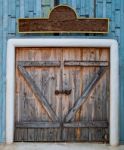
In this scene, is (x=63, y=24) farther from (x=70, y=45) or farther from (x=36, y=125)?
(x=36, y=125)

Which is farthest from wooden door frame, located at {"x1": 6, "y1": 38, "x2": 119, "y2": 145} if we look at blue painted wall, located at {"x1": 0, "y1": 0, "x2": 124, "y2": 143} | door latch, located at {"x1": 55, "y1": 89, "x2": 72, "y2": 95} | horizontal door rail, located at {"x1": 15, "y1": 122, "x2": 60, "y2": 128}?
door latch, located at {"x1": 55, "y1": 89, "x2": 72, "y2": 95}

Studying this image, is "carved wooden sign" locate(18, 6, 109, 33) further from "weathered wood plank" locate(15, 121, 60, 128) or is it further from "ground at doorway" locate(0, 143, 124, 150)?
"ground at doorway" locate(0, 143, 124, 150)

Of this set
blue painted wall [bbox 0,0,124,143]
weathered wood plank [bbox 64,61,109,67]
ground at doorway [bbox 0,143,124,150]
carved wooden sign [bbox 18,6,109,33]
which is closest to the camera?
ground at doorway [bbox 0,143,124,150]

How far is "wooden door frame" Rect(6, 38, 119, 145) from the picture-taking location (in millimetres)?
7141

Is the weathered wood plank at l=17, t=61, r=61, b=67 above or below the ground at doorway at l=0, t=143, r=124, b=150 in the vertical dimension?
above

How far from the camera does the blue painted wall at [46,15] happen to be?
23.8ft

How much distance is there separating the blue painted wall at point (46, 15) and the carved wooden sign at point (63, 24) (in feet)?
0.47

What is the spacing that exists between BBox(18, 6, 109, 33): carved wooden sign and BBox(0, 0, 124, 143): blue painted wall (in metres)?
0.14

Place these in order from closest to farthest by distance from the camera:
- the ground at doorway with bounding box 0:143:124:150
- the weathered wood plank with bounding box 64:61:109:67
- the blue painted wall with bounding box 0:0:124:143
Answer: the ground at doorway with bounding box 0:143:124:150, the blue painted wall with bounding box 0:0:124:143, the weathered wood plank with bounding box 64:61:109:67

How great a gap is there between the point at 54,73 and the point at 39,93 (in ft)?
1.74

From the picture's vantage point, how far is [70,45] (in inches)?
283

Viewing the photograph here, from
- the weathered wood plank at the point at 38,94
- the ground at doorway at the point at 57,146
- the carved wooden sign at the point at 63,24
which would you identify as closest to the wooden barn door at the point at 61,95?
the weathered wood plank at the point at 38,94

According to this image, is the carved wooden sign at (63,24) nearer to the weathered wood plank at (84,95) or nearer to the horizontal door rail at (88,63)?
the horizontal door rail at (88,63)

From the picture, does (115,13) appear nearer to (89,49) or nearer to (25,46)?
(89,49)
